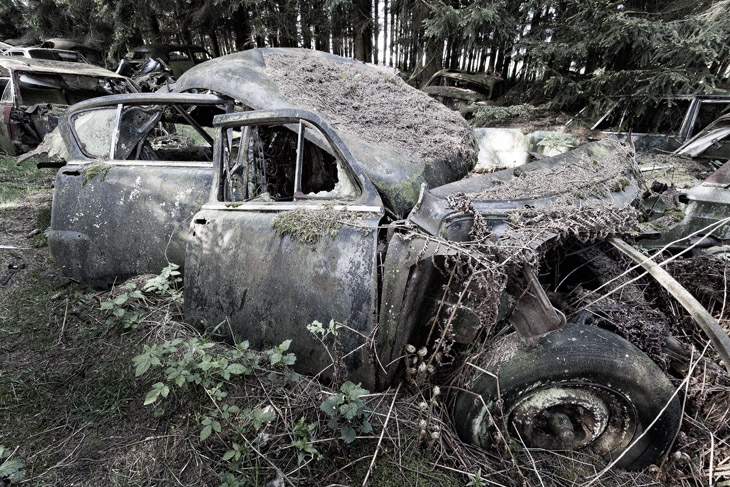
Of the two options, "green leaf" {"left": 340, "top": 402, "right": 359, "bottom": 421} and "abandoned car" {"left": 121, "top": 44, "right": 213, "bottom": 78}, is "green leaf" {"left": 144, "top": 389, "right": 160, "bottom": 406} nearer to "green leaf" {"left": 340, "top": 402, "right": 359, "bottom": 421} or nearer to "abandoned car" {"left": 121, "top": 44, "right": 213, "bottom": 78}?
"green leaf" {"left": 340, "top": 402, "right": 359, "bottom": 421}

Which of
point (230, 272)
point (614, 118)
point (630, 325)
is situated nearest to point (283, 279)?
point (230, 272)

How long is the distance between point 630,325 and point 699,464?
0.64 m

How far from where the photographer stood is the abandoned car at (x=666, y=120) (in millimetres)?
4395

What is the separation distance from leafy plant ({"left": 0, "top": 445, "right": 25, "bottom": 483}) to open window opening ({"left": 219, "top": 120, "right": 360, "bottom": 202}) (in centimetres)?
151

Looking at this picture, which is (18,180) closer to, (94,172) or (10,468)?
(94,172)

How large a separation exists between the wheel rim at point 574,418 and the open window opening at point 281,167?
136 centimetres

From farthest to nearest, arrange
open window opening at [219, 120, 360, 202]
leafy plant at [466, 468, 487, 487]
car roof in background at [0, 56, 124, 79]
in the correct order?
car roof in background at [0, 56, 124, 79], open window opening at [219, 120, 360, 202], leafy plant at [466, 468, 487, 487]

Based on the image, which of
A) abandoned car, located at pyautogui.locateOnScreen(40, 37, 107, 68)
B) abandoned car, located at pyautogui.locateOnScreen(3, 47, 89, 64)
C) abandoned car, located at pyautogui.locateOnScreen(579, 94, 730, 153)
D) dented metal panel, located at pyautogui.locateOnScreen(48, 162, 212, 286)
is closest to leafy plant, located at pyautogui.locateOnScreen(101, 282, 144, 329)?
dented metal panel, located at pyautogui.locateOnScreen(48, 162, 212, 286)

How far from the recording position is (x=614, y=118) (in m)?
5.35

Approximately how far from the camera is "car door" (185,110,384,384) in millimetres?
1753

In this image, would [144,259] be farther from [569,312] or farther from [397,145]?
[569,312]

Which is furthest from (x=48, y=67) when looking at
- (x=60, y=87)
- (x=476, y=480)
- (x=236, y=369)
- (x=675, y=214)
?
(x=675, y=214)

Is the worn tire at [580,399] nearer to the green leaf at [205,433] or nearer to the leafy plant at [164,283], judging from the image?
the green leaf at [205,433]

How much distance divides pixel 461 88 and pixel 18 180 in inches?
293
